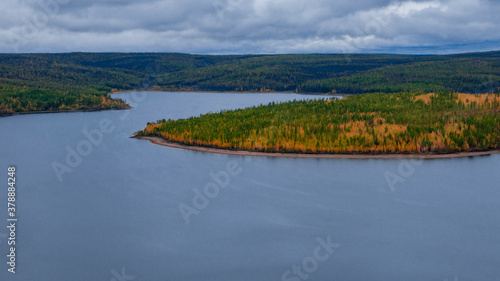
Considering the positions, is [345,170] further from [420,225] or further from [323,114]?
[323,114]

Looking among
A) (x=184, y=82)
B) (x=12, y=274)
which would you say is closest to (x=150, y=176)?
(x=12, y=274)

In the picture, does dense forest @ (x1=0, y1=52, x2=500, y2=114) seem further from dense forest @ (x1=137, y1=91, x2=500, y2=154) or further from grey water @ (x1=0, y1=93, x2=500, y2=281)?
grey water @ (x1=0, y1=93, x2=500, y2=281)

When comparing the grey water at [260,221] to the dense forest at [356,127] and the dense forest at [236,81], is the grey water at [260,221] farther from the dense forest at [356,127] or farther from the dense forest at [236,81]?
the dense forest at [236,81]

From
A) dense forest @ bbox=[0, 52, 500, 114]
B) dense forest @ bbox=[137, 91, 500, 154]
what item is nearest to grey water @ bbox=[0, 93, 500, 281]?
dense forest @ bbox=[137, 91, 500, 154]

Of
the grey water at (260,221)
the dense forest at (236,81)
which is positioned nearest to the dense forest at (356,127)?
the grey water at (260,221)

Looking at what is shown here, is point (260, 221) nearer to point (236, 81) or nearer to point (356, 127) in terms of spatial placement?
point (356, 127)

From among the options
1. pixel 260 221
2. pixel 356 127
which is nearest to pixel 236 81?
pixel 356 127
